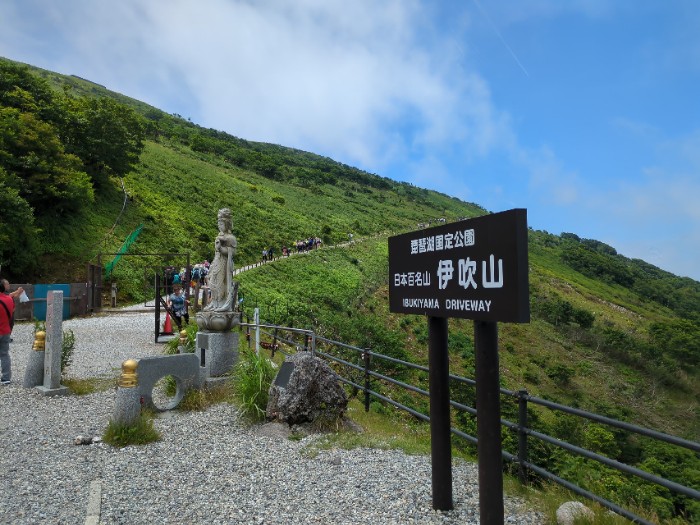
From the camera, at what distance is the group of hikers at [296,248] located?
4181 centimetres

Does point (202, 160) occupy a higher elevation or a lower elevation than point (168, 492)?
higher

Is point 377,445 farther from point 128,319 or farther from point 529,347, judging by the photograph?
point 529,347

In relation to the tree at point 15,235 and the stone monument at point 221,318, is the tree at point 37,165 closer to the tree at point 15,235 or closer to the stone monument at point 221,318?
the tree at point 15,235

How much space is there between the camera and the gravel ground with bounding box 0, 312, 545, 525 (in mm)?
4465

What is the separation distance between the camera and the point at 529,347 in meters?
35.5

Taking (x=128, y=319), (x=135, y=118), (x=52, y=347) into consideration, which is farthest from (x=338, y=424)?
(x=135, y=118)

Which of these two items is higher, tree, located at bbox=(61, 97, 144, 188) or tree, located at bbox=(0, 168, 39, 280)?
tree, located at bbox=(61, 97, 144, 188)

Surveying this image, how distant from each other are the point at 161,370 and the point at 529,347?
104 ft

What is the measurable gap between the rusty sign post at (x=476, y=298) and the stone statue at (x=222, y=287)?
5.78 meters

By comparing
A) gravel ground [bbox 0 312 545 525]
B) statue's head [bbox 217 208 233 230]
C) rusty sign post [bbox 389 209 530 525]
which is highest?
statue's head [bbox 217 208 233 230]

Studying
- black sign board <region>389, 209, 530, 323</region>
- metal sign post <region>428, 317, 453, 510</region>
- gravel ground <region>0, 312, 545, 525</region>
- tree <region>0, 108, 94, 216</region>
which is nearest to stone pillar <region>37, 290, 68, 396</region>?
gravel ground <region>0, 312, 545, 525</region>

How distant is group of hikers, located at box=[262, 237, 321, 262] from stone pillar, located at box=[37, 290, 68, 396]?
31583 millimetres

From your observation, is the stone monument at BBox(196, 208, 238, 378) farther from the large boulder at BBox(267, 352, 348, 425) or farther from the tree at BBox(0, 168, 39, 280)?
the tree at BBox(0, 168, 39, 280)

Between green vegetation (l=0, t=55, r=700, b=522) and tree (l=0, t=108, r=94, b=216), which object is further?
tree (l=0, t=108, r=94, b=216)
